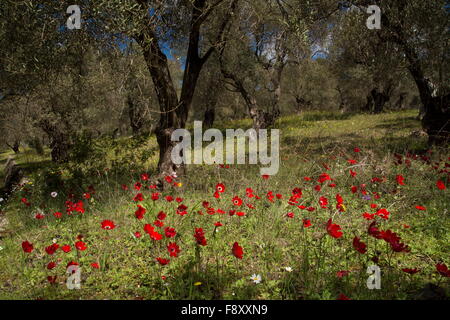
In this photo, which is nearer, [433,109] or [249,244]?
[249,244]

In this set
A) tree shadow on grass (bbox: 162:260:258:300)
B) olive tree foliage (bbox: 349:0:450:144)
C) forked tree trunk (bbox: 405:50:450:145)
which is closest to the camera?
tree shadow on grass (bbox: 162:260:258:300)

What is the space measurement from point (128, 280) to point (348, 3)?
9412mm

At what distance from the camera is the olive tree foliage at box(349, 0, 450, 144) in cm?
727

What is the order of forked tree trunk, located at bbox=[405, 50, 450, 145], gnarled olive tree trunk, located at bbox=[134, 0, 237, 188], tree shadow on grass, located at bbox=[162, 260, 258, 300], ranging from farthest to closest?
forked tree trunk, located at bbox=[405, 50, 450, 145]
gnarled olive tree trunk, located at bbox=[134, 0, 237, 188]
tree shadow on grass, located at bbox=[162, 260, 258, 300]

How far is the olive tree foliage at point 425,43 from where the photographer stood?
7266 mm

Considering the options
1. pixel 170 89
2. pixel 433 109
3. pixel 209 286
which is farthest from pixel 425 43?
pixel 209 286

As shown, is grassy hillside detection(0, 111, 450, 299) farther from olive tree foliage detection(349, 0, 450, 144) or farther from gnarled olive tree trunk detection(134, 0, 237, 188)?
olive tree foliage detection(349, 0, 450, 144)

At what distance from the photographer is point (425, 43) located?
299 inches

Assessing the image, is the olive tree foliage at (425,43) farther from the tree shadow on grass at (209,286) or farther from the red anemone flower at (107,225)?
the red anemone flower at (107,225)

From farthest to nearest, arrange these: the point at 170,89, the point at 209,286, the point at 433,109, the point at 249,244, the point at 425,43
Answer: the point at 433,109
the point at 425,43
the point at 170,89
the point at 249,244
the point at 209,286

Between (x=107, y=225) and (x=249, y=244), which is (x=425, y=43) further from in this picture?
(x=107, y=225)

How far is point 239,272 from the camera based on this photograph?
137 inches

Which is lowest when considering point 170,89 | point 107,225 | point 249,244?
point 249,244

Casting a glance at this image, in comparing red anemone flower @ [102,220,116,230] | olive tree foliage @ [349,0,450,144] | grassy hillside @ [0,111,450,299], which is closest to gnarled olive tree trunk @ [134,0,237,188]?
grassy hillside @ [0,111,450,299]
